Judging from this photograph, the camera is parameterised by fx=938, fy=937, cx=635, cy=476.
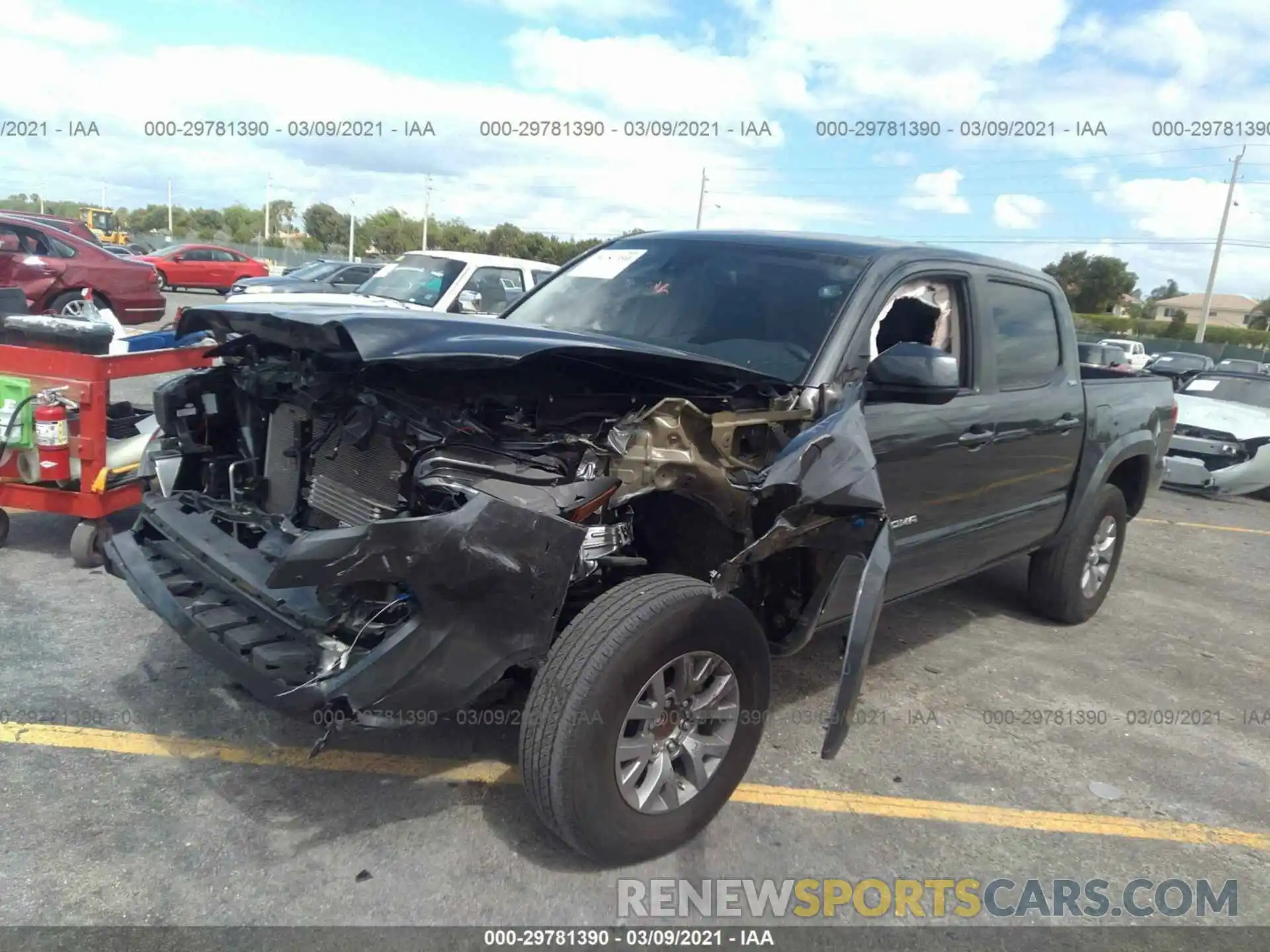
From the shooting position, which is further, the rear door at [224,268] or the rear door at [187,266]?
the rear door at [224,268]

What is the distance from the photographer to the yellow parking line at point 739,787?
3.34 meters

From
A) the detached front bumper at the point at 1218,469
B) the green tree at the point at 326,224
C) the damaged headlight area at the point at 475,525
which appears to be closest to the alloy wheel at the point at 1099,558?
the damaged headlight area at the point at 475,525

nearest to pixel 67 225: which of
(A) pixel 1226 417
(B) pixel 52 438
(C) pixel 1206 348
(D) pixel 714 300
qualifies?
(B) pixel 52 438

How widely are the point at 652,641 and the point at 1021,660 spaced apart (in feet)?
10.2

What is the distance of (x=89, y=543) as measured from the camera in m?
4.96

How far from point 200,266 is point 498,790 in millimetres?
28771

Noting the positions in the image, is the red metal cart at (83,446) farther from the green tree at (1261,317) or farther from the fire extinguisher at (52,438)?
the green tree at (1261,317)

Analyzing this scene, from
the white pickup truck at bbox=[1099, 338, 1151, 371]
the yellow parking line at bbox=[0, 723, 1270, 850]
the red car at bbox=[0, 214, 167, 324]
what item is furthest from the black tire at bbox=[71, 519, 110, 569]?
the white pickup truck at bbox=[1099, 338, 1151, 371]

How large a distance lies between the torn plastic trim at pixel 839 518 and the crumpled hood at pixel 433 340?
0.39m

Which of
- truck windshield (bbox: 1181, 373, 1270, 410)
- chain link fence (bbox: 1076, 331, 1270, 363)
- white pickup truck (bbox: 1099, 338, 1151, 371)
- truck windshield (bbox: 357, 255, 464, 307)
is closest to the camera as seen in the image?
truck windshield (bbox: 357, 255, 464, 307)

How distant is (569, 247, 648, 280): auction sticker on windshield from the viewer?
4434mm

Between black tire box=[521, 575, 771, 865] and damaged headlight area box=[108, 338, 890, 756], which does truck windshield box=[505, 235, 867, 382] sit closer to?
damaged headlight area box=[108, 338, 890, 756]

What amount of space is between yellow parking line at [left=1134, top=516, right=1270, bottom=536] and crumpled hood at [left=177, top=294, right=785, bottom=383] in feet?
24.9

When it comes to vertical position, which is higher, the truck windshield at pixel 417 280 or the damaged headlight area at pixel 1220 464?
the truck windshield at pixel 417 280
